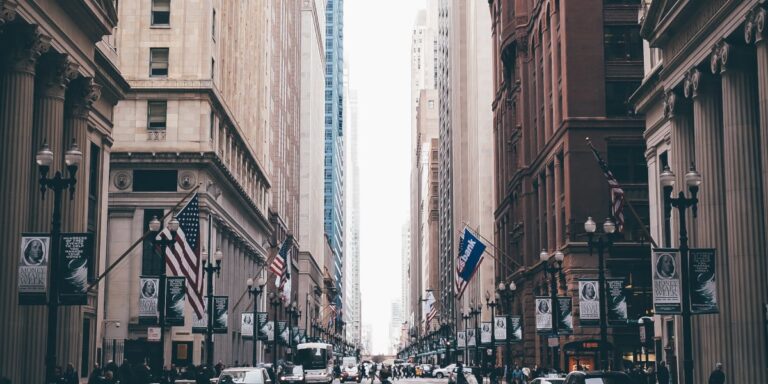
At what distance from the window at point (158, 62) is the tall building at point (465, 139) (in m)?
37.5

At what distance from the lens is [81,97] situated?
41.8 metres

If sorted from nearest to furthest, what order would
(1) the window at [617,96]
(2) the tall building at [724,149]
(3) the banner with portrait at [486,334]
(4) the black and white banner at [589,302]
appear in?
(2) the tall building at [724,149] → (4) the black and white banner at [589,302] → (1) the window at [617,96] → (3) the banner with portrait at [486,334]

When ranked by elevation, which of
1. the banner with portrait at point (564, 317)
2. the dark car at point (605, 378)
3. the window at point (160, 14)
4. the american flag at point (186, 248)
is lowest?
the dark car at point (605, 378)

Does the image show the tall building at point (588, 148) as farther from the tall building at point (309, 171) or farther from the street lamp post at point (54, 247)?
the tall building at point (309, 171)

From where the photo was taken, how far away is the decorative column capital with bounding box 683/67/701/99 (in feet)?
129

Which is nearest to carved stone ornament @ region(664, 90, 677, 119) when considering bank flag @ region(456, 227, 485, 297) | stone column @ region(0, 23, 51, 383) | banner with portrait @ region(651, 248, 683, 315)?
banner with portrait @ region(651, 248, 683, 315)

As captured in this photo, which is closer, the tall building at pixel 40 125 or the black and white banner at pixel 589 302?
the tall building at pixel 40 125

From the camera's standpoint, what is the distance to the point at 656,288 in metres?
30.7

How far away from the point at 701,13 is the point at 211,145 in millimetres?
39545

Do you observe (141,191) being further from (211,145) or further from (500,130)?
(500,130)

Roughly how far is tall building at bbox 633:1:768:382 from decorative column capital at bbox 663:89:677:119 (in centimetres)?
4

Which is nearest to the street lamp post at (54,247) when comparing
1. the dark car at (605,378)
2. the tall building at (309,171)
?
the dark car at (605,378)

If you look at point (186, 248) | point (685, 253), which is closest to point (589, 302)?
point (685, 253)

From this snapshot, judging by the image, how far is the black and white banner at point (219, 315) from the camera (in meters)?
52.5
